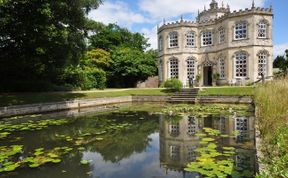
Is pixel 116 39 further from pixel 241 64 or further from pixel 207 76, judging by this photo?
pixel 241 64

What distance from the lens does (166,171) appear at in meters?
6.09

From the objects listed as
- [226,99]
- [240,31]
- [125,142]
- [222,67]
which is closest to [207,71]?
[222,67]

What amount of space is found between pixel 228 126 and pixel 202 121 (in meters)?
1.61

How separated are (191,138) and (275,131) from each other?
11.9ft

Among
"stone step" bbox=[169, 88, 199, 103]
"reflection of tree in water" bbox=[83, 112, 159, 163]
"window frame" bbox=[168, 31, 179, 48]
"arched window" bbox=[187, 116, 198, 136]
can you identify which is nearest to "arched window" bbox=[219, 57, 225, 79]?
"window frame" bbox=[168, 31, 179, 48]

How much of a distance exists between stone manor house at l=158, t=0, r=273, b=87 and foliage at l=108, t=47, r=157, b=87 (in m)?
2.11

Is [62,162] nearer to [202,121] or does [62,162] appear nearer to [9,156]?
[9,156]

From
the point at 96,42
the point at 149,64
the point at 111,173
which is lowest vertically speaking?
the point at 111,173

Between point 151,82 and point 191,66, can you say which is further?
point 151,82

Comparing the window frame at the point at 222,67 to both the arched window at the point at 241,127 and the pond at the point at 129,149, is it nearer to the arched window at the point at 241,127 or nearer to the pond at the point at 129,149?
the arched window at the point at 241,127

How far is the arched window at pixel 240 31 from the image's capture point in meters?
27.7

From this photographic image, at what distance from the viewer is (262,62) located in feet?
90.0

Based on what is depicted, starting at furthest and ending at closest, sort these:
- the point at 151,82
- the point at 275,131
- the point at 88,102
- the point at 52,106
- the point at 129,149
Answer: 1. the point at 151,82
2. the point at 88,102
3. the point at 52,106
4. the point at 129,149
5. the point at 275,131

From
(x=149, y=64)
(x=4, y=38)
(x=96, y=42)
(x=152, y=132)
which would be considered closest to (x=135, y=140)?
(x=152, y=132)
